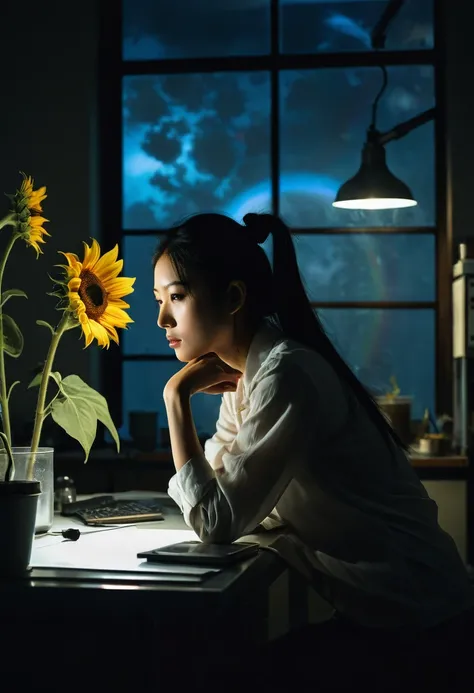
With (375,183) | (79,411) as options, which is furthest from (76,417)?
(375,183)

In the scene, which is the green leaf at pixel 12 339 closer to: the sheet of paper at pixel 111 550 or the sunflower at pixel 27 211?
the sunflower at pixel 27 211

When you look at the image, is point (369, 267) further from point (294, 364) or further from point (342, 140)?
point (294, 364)

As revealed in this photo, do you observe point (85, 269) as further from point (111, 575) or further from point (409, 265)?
point (409, 265)

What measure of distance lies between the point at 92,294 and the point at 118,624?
1.87 ft

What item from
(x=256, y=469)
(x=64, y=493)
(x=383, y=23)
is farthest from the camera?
(x=383, y=23)

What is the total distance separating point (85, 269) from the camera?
1.52 metres

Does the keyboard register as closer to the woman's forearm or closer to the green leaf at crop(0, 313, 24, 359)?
the woman's forearm

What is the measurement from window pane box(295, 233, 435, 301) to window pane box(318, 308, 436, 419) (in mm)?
81

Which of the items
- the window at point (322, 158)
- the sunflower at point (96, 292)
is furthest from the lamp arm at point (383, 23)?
the sunflower at point (96, 292)

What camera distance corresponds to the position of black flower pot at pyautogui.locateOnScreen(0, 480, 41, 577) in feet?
4.06

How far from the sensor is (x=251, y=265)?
66.7 inches

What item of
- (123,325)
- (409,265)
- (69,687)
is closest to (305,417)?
(123,325)

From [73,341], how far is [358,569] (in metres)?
3.09

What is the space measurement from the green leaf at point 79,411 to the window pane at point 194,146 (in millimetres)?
2831
